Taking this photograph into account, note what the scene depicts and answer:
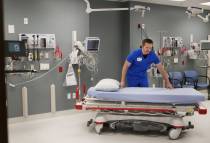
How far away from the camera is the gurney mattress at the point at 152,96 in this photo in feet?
13.5

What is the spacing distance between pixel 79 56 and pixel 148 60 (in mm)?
1531

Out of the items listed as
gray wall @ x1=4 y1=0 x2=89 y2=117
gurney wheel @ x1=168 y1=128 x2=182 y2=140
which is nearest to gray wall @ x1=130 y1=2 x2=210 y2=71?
gray wall @ x1=4 y1=0 x2=89 y2=117

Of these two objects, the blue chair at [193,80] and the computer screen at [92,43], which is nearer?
the computer screen at [92,43]

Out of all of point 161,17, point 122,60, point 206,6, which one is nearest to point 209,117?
point 122,60

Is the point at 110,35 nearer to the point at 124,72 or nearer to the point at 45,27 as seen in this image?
the point at 45,27

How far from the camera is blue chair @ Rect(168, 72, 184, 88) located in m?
7.82

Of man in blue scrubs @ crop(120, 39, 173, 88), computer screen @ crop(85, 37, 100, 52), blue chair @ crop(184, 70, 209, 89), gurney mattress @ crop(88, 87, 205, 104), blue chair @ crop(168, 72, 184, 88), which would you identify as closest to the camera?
gurney mattress @ crop(88, 87, 205, 104)

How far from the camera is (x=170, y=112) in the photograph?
441 cm

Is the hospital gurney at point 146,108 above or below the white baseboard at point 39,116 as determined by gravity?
above

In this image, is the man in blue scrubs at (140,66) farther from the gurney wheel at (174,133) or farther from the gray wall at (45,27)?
the gray wall at (45,27)

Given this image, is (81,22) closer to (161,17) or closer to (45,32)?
(45,32)

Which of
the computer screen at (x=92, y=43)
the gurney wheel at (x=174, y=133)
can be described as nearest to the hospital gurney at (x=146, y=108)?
the gurney wheel at (x=174, y=133)

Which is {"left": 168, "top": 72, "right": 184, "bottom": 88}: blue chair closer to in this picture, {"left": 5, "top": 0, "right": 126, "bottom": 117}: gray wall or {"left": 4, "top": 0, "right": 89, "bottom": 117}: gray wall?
{"left": 5, "top": 0, "right": 126, "bottom": 117}: gray wall

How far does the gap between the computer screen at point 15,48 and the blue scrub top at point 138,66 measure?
1.80 metres
